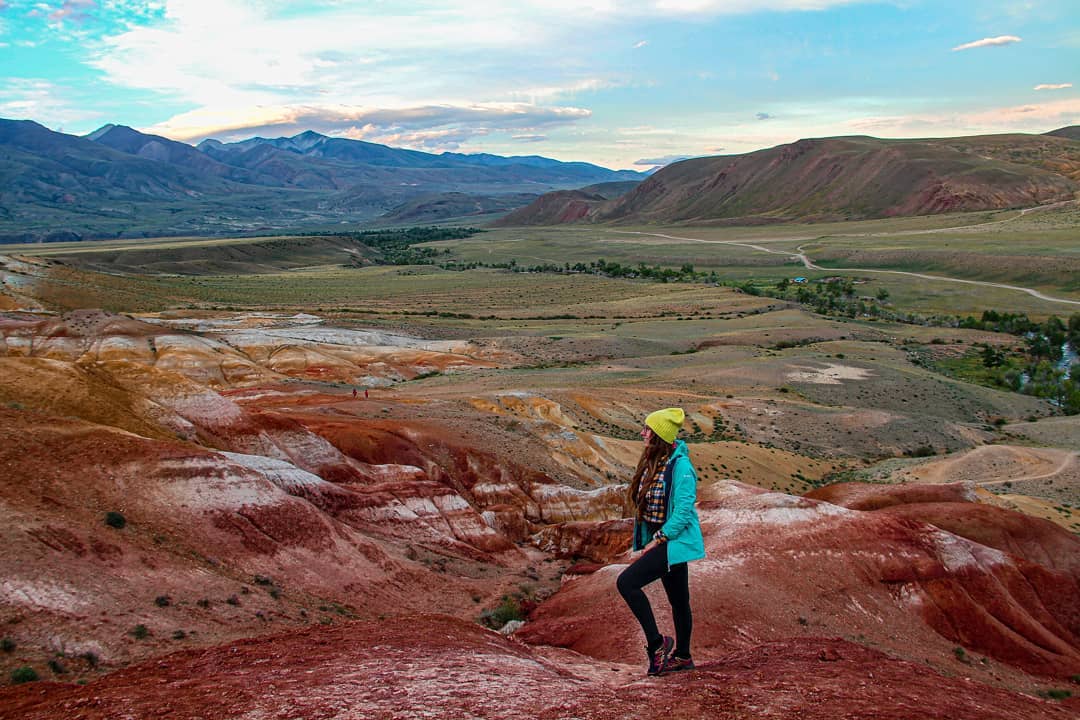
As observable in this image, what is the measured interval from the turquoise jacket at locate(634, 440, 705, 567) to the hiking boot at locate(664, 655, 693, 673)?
1566 millimetres

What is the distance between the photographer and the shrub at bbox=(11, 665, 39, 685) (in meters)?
8.66

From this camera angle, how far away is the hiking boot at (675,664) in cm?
950

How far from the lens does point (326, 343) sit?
68.0 metres

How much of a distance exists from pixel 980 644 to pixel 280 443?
19.3m

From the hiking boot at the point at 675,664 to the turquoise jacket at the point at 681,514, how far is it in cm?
157

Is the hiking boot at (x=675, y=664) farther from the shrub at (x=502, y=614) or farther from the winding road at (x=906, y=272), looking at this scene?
the winding road at (x=906, y=272)

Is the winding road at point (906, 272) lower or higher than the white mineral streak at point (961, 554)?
higher

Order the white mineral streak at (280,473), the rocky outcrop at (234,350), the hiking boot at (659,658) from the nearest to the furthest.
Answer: the hiking boot at (659,658)
the white mineral streak at (280,473)
the rocky outcrop at (234,350)

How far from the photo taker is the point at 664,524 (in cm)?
877

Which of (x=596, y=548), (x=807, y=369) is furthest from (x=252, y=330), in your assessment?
(x=596, y=548)

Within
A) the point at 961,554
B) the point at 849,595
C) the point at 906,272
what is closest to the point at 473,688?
the point at 849,595

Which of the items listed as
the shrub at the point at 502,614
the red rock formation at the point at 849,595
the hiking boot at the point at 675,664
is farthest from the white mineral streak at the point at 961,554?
the hiking boot at the point at 675,664

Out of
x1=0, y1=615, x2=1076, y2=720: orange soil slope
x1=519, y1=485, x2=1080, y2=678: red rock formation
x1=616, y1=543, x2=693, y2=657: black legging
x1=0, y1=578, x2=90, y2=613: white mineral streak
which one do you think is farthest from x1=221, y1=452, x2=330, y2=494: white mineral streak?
x1=616, y1=543, x2=693, y2=657: black legging

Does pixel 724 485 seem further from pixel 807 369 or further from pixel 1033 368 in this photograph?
pixel 1033 368
